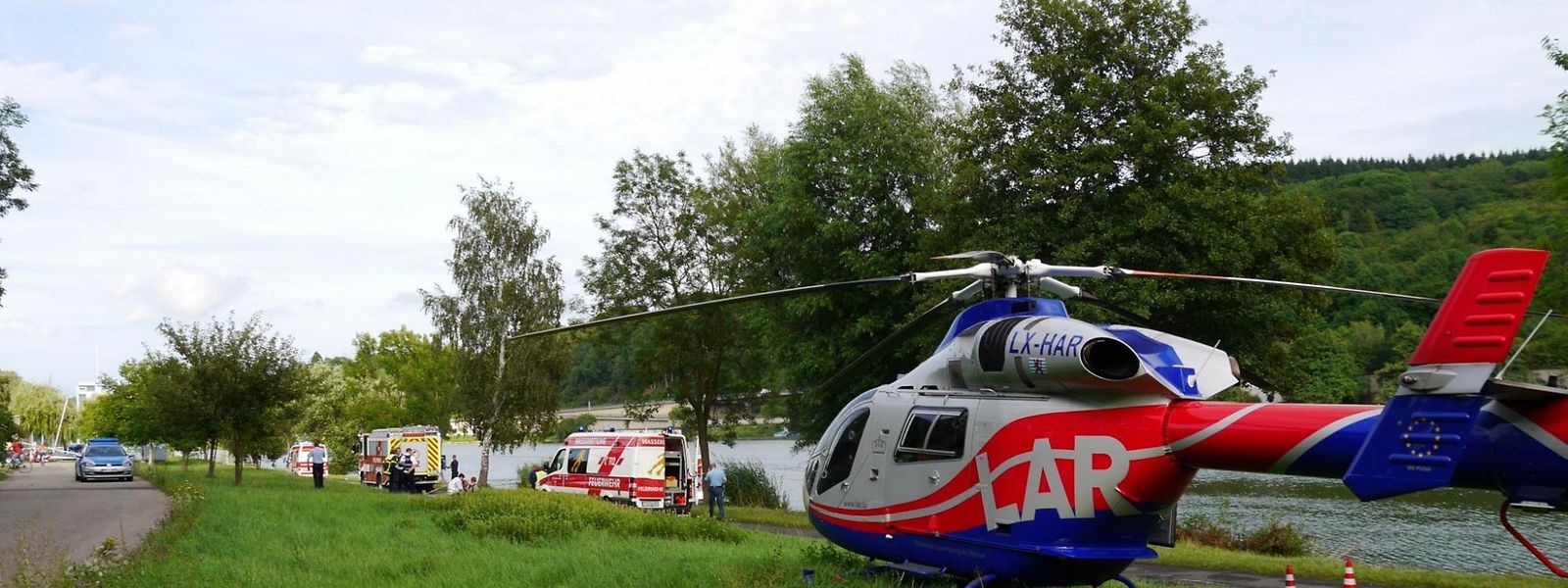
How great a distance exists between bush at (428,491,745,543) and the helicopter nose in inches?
386

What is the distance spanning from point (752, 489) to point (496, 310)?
39.9ft

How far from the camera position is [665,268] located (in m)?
39.0

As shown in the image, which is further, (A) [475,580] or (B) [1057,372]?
(A) [475,580]

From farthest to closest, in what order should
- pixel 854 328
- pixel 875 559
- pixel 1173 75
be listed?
pixel 854 328, pixel 1173 75, pixel 875 559

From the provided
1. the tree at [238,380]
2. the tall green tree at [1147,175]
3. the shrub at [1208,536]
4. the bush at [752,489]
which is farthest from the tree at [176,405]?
the shrub at [1208,536]

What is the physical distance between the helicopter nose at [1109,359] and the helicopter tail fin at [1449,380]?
2019mm

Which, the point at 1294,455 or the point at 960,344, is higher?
the point at 960,344

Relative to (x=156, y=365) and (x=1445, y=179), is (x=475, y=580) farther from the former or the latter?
(x=1445, y=179)

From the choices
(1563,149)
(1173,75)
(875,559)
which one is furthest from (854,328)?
(875,559)

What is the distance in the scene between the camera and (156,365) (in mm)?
36125

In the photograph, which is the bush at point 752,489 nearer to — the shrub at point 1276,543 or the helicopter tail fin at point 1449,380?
the shrub at point 1276,543

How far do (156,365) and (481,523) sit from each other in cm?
2369

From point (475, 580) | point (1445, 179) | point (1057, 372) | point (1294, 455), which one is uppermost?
point (1445, 179)

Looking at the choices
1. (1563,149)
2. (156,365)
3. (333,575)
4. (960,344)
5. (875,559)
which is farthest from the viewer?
(156,365)
